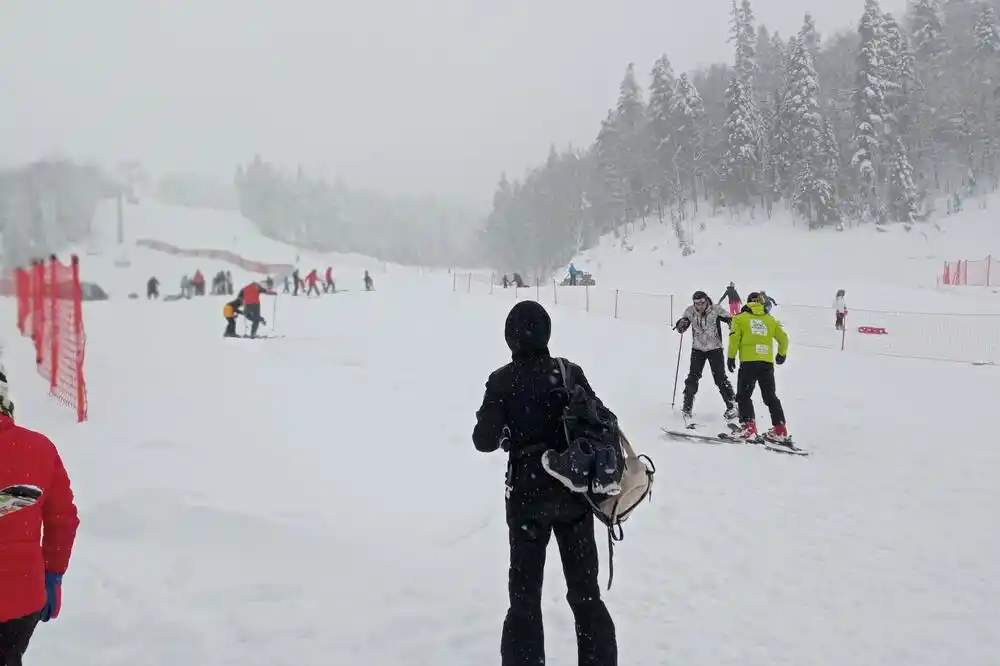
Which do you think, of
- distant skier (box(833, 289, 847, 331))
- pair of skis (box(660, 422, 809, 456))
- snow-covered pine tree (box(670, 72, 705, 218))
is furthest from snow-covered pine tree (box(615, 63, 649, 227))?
pair of skis (box(660, 422, 809, 456))

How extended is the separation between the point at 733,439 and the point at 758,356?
1.18 meters

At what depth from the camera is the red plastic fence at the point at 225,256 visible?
78.8m

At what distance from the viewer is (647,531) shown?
6.29m

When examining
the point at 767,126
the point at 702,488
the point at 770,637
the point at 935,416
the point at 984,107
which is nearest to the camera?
the point at 770,637

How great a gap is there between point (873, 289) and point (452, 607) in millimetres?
40878

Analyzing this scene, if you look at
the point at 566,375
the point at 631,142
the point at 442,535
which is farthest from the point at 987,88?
the point at 566,375

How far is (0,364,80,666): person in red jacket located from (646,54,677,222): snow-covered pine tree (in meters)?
66.4

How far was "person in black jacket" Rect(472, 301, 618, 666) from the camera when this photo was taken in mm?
3266

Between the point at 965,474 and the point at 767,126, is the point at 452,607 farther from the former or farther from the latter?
the point at 767,126

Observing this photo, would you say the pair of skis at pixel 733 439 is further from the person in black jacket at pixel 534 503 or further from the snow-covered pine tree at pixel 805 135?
the snow-covered pine tree at pixel 805 135

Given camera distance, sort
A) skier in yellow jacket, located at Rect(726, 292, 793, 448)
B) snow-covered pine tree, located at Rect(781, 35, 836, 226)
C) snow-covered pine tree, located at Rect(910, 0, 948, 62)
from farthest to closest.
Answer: snow-covered pine tree, located at Rect(910, 0, 948, 62) < snow-covered pine tree, located at Rect(781, 35, 836, 226) < skier in yellow jacket, located at Rect(726, 292, 793, 448)

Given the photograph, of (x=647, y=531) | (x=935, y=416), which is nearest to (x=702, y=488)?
(x=647, y=531)

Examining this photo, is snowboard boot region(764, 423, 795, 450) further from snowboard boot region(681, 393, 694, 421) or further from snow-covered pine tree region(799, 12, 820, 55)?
snow-covered pine tree region(799, 12, 820, 55)

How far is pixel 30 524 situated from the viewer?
253 centimetres
